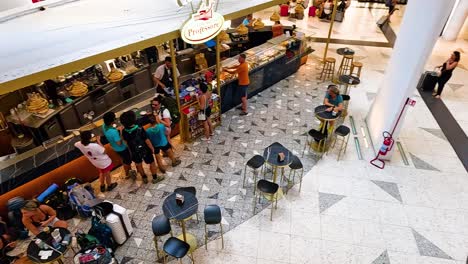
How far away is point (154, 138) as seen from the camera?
5945mm

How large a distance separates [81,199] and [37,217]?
783 mm

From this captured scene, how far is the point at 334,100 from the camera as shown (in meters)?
6.83

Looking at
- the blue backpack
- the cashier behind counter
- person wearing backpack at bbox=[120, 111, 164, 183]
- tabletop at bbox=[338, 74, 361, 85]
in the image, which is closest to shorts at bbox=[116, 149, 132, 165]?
person wearing backpack at bbox=[120, 111, 164, 183]

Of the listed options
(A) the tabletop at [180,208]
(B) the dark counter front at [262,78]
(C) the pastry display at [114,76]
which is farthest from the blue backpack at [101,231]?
(B) the dark counter front at [262,78]

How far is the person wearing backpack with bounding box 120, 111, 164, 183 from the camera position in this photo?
5.31m

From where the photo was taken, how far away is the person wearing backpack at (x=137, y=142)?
209 inches

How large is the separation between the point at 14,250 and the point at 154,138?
2804 millimetres

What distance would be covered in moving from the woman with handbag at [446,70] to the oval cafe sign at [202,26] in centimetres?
677

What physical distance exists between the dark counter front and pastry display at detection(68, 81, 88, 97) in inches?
123

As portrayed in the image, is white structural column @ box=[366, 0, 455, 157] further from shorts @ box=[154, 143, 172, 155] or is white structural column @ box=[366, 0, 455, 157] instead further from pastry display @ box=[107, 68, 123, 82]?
pastry display @ box=[107, 68, 123, 82]

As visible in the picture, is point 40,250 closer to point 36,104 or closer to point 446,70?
point 36,104

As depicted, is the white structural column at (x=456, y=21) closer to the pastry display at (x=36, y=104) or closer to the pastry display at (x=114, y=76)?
the pastry display at (x=114, y=76)

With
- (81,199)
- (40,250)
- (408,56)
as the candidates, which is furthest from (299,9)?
(40,250)

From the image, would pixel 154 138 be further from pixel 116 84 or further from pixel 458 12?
pixel 458 12
